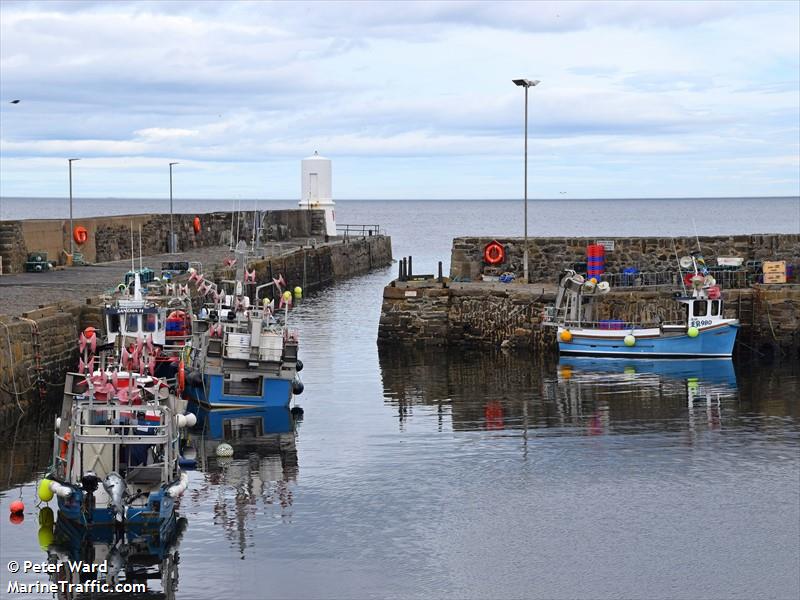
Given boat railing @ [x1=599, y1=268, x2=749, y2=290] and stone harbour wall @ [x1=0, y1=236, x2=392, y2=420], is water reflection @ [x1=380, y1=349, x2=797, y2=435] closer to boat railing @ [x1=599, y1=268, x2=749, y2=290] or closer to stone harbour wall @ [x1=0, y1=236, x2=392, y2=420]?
boat railing @ [x1=599, y1=268, x2=749, y2=290]

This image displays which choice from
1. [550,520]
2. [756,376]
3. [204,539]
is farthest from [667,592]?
[756,376]

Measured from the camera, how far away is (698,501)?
2366cm

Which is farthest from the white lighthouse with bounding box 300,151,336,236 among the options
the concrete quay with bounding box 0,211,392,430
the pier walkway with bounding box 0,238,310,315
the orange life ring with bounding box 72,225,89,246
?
the orange life ring with bounding box 72,225,89,246

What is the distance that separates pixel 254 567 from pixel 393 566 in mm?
2172

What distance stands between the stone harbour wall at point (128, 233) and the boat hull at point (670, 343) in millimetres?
14131

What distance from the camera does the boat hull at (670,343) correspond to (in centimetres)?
3981

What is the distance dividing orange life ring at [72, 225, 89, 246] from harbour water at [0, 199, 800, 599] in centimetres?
1940

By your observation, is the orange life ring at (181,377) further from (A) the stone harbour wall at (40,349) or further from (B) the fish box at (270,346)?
(A) the stone harbour wall at (40,349)

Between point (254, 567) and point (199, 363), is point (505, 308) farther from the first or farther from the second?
point (254, 567)

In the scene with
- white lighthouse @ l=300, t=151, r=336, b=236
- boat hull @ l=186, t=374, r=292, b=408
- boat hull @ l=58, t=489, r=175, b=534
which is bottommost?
boat hull @ l=58, t=489, r=175, b=534

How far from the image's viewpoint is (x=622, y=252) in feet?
152

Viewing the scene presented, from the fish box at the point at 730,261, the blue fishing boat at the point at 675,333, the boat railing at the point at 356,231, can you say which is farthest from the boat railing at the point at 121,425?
the boat railing at the point at 356,231

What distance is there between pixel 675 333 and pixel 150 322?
1668 centimetres

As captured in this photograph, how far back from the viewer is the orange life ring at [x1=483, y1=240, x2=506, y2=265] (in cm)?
4703
